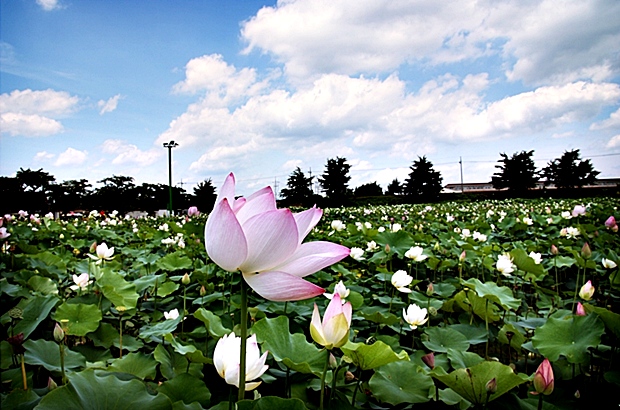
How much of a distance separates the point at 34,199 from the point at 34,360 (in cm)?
1136

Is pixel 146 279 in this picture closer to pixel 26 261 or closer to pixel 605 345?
pixel 26 261

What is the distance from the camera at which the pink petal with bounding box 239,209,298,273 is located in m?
0.45

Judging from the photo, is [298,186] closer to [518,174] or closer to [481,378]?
[518,174]

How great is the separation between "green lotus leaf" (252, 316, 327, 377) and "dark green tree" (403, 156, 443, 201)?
2837 cm

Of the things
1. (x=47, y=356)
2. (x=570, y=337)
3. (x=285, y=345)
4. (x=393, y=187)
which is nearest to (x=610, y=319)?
(x=570, y=337)

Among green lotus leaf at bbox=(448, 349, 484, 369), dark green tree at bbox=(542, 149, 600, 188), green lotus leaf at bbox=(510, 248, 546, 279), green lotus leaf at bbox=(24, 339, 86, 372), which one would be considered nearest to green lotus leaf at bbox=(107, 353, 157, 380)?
green lotus leaf at bbox=(24, 339, 86, 372)

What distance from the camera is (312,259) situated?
0.48m

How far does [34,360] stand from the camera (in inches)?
34.1

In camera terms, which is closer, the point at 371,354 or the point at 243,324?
the point at 243,324

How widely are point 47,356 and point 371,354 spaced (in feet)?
2.32

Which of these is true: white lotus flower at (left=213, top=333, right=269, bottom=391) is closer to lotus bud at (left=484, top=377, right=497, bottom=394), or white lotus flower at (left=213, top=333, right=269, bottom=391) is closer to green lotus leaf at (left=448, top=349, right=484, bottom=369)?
lotus bud at (left=484, top=377, right=497, bottom=394)

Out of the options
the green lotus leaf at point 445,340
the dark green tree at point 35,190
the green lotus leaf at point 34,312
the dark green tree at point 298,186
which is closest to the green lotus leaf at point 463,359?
the green lotus leaf at point 445,340

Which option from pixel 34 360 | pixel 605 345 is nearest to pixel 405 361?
pixel 605 345

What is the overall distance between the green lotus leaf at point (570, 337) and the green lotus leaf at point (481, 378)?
16.7 inches
